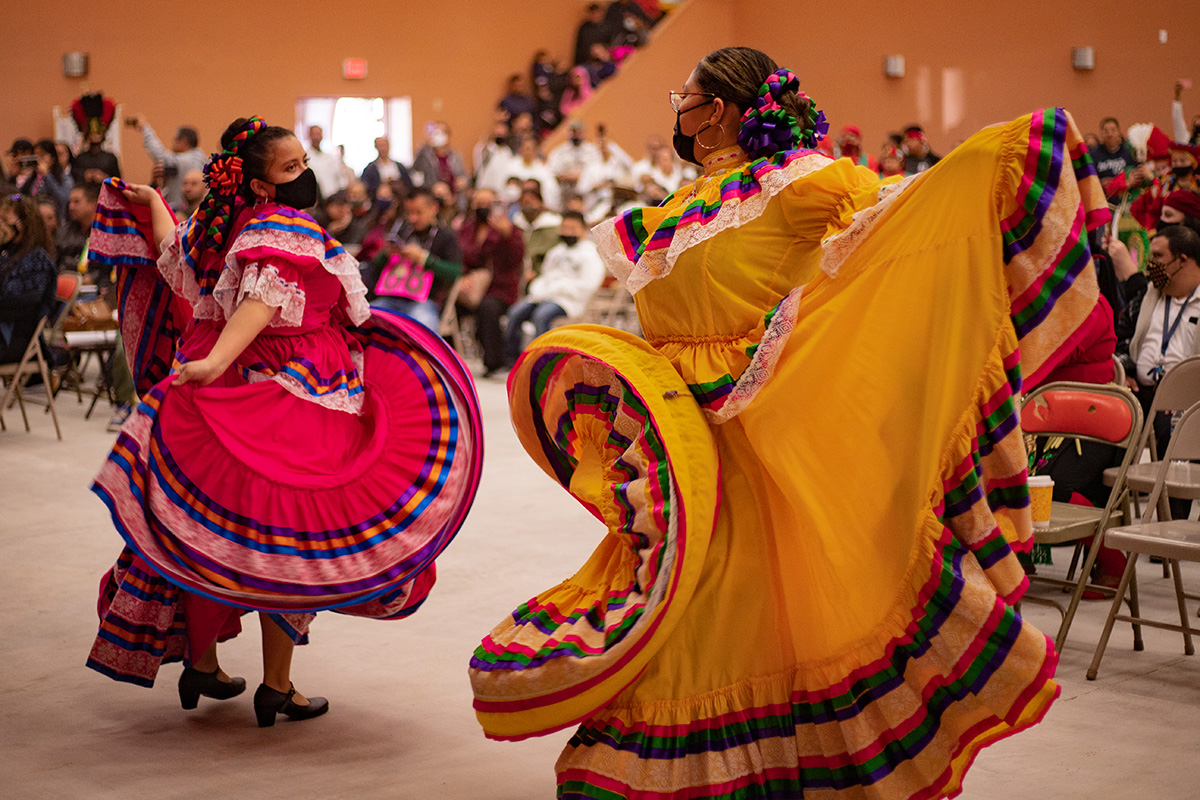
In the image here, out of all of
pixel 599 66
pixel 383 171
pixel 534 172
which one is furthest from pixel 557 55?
pixel 383 171

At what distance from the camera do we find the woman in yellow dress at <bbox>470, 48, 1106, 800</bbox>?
2.15 meters

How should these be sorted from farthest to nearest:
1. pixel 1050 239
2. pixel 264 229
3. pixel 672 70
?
1. pixel 672 70
2. pixel 264 229
3. pixel 1050 239

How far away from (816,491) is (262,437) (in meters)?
1.29

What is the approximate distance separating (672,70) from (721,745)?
15217 mm

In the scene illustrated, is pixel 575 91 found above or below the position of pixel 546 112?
above

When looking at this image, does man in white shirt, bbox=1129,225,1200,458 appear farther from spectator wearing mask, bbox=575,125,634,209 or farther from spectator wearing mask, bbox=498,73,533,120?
spectator wearing mask, bbox=498,73,533,120

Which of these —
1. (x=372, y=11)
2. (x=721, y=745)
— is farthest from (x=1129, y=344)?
(x=372, y=11)

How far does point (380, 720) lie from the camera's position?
310 cm

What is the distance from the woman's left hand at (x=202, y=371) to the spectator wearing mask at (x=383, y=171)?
10.2 meters

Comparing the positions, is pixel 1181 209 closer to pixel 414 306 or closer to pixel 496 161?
pixel 414 306

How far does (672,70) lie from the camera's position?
655 inches

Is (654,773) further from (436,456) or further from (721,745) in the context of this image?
(436,456)

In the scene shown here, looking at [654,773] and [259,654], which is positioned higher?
[654,773]

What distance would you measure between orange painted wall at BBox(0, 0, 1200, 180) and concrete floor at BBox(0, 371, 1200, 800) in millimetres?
10701
